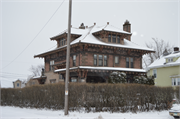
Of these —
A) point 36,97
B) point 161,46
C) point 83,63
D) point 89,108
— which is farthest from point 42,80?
point 161,46

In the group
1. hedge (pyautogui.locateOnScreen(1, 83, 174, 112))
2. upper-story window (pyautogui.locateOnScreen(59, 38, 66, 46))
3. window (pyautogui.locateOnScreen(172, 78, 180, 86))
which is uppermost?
upper-story window (pyautogui.locateOnScreen(59, 38, 66, 46))

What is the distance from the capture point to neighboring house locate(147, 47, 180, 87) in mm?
36406

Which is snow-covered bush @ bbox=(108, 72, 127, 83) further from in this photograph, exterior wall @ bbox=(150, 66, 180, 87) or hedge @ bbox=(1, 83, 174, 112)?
exterior wall @ bbox=(150, 66, 180, 87)

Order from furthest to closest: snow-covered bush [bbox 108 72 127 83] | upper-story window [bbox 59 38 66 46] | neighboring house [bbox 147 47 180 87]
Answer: neighboring house [bbox 147 47 180 87]
upper-story window [bbox 59 38 66 46]
snow-covered bush [bbox 108 72 127 83]

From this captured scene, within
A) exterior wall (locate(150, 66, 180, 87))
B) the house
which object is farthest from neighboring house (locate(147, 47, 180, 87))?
the house

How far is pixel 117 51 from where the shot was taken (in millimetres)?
30906

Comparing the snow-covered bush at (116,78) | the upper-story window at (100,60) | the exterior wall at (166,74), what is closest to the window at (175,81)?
the exterior wall at (166,74)

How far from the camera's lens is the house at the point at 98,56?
89.5 ft

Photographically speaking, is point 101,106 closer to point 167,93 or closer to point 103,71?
point 167,93

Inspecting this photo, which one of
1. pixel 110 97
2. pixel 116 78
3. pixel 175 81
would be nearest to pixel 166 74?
pixel 175 81

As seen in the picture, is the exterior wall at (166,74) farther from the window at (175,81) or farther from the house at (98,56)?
the house at (98,56)

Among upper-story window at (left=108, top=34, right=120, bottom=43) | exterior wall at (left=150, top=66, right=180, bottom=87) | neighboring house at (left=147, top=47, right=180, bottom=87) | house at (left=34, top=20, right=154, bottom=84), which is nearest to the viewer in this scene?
house at (left=34, top=20, right=154, bottom=84)

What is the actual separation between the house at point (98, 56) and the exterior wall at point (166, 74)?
8.06m

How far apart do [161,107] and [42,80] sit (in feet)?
83.1
